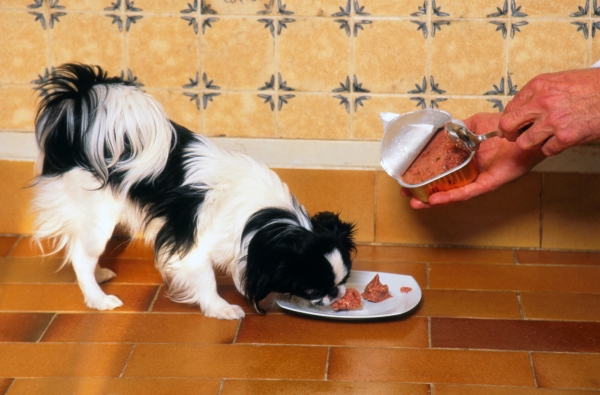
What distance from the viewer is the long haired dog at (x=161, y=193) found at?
2.30 metres

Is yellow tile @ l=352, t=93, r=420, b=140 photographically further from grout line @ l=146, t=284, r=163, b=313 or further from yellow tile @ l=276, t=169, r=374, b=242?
grout line @ l=146, t=284, r=163, b=313

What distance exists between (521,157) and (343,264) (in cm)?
65

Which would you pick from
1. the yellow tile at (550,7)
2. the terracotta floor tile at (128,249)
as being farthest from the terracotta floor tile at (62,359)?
the yellow tile at (550,7)

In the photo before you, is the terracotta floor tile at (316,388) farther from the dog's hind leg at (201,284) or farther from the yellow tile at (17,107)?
the yellow tile at (17,107)

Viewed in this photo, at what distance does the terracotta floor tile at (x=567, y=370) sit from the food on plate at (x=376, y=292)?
1.70 ft

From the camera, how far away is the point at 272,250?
219cm

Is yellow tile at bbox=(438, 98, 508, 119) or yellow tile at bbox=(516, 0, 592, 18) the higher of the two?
yellow tile at bbox=(516, 0, 592, 18)

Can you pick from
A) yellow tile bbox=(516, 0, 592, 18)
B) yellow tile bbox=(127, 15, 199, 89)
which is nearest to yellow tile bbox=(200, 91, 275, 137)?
yellow tile bbox=(127, 15, 199, 89)

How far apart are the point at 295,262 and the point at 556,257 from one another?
1.19 metres

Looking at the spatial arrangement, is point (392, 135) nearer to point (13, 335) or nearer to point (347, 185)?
point (347, 185)

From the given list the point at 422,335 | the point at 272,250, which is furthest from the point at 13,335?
the point at 422,335

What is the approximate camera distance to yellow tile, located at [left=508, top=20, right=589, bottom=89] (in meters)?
2.67

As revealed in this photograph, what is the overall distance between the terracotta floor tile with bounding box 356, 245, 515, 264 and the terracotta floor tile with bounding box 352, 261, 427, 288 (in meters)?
0.04

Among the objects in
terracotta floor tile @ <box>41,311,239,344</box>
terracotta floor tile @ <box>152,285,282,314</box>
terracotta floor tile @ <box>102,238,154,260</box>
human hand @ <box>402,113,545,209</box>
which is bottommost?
terracotta floor tile @ <box>41,311,239,344</box>
